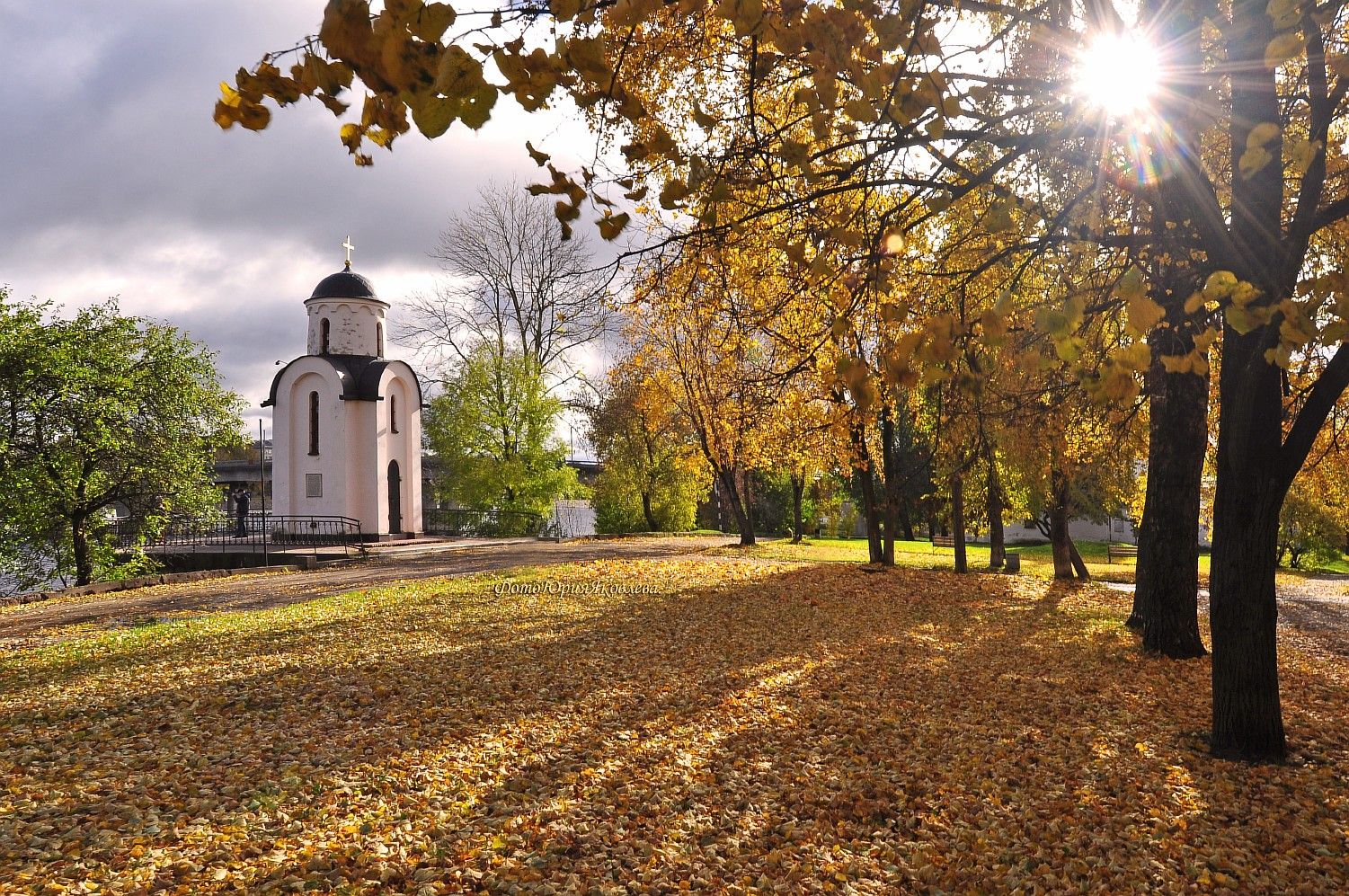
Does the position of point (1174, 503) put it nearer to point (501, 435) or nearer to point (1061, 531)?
point (1061, 531)

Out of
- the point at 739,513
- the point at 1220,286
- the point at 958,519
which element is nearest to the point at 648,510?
the point at 739,513

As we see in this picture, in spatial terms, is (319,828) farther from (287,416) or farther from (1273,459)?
(287,416)

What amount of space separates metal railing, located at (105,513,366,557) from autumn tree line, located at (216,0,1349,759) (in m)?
16.6

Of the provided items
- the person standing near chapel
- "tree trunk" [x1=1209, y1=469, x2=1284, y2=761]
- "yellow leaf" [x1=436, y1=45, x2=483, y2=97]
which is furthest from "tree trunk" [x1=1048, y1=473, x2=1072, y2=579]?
the person standing near chapel

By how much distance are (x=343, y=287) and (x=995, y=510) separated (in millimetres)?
25883

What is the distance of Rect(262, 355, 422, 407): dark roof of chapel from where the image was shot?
98.2 feet

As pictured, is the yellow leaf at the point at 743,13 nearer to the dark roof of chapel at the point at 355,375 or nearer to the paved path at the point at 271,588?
the paved path at the point at 271,588

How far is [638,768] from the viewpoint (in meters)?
4.77

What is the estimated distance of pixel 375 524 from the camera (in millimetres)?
29891

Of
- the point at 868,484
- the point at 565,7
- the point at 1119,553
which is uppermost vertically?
the point at 565,7

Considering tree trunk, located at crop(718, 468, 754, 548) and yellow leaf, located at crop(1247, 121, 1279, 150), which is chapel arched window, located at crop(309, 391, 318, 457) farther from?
yellow leaf, located at crop(1247, 121, 1279, 150)

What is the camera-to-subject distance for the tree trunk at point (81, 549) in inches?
A: 684

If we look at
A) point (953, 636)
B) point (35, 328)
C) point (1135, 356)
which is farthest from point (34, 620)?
point (1135, 356)

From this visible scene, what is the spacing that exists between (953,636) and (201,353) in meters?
18.6
